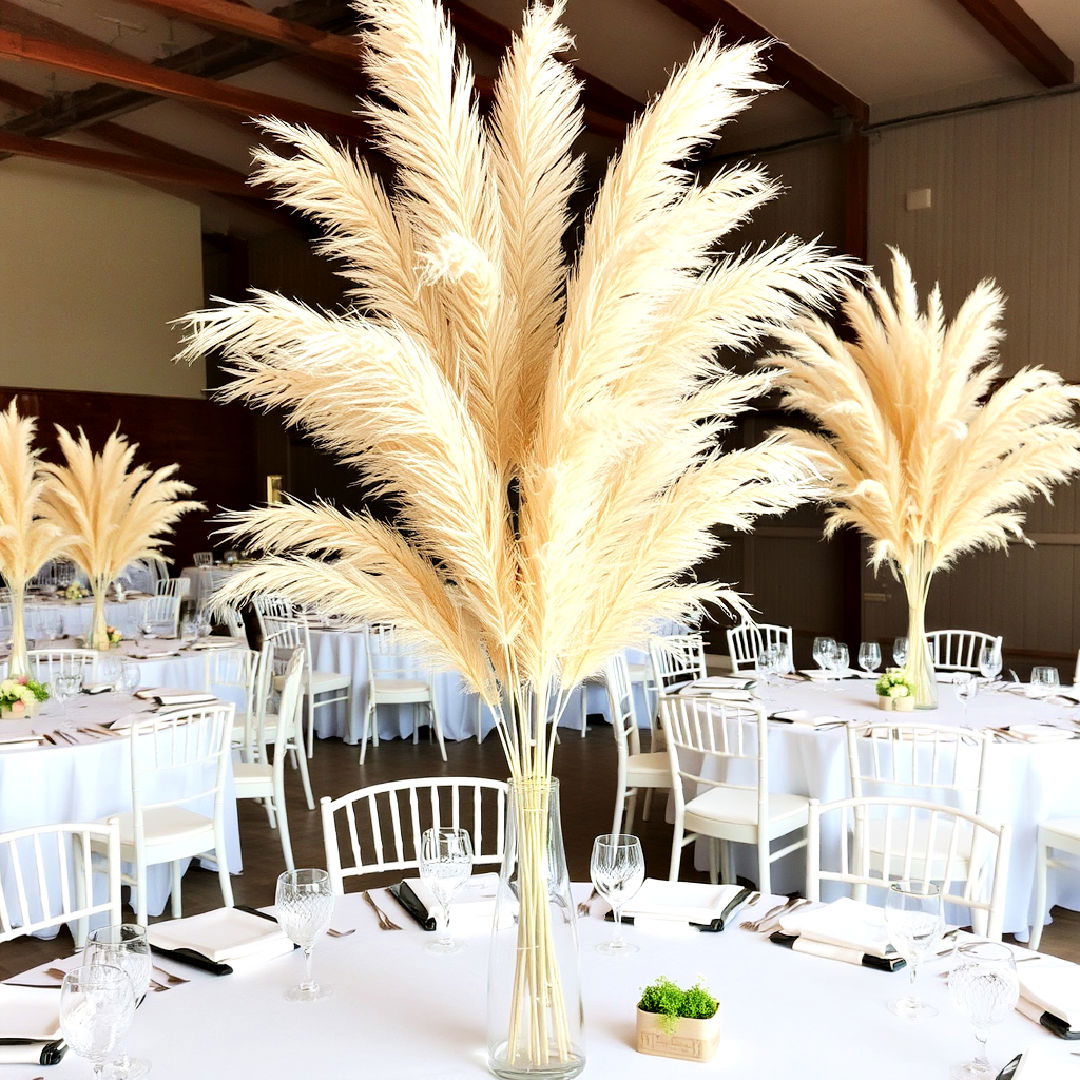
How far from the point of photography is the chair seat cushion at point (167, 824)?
14.1 feet

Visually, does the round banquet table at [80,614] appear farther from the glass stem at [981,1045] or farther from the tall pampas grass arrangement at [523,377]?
the glass stem at [981,1045]

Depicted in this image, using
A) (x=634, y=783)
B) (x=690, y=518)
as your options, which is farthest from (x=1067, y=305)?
(x=690, y=518)

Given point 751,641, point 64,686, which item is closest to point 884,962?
point 64,686

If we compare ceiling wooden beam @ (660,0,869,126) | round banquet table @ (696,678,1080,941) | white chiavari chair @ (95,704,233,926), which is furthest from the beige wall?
round banquet table @ (696,678,1080,941)

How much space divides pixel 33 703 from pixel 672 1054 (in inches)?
152

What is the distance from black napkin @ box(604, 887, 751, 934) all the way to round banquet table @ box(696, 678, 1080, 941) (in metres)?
1.88

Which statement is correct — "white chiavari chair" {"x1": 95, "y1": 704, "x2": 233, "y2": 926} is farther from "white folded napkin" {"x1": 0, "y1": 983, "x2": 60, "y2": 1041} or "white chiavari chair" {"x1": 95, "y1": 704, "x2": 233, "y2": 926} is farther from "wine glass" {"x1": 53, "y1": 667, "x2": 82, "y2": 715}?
"white folded napkin" {"x1": 0, "y1": 983, "x2": 60, "y2": 1041}

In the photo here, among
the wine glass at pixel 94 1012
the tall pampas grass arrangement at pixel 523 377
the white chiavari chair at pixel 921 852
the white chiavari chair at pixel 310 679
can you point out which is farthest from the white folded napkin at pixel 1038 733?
the white chiavari chair at pixel 310 679

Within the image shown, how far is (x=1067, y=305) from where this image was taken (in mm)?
9391

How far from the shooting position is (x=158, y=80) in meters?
10.3

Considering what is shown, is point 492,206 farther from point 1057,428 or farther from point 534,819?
point 1057,428

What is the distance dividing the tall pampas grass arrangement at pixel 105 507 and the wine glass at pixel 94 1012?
4668 millimetres

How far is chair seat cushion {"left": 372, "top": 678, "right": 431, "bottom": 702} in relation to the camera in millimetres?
7609

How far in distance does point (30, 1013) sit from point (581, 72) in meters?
10.7
